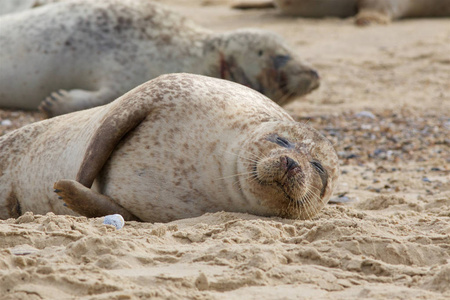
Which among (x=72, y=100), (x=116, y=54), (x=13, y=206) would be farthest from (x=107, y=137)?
(x=116, y=54)

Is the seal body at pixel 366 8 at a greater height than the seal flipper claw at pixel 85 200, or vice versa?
the seal flipper claw at pixel 85 200

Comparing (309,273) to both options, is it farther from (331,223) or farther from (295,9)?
(295,9)

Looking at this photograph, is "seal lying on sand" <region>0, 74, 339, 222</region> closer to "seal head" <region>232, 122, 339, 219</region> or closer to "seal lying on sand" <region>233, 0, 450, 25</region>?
"seal head" <region>232, 122, 339, 219</region>

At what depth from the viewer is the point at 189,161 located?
12.6ft

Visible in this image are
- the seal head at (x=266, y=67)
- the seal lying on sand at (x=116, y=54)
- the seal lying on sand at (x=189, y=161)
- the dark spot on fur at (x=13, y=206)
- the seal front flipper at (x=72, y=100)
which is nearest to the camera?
the seal lying on sand at (x=189, y=161)

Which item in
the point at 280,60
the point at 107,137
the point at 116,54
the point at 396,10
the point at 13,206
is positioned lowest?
the point at 396,10

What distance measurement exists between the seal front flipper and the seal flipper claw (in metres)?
3.01

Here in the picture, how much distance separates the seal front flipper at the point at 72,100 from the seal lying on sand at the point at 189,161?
2.51 m

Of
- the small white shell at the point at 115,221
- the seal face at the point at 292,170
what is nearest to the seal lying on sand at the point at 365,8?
the seal face at the point at 292,170

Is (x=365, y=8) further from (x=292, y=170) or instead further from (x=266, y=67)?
(x=292, y=170)

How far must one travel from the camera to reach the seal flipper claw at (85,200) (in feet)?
12.0

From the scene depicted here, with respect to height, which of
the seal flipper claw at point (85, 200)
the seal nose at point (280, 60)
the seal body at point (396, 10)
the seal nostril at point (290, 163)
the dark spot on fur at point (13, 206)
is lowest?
the seal body at point (396, 10)

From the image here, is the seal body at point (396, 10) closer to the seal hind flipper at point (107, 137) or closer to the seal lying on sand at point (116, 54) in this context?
the seal lying on sand at point (116, 54)

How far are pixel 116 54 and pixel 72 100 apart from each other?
673 millimetres
